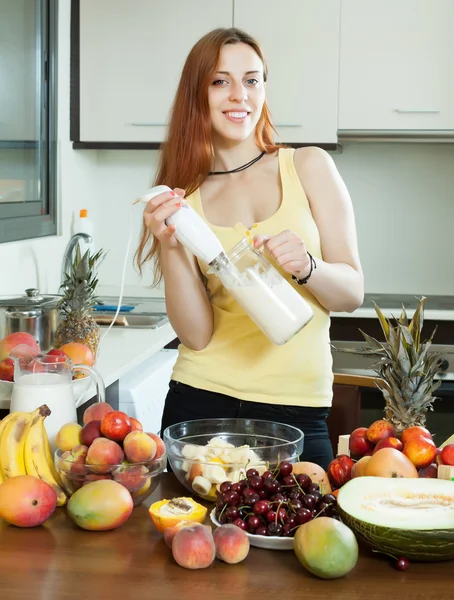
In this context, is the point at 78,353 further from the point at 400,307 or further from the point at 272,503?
the point at 400,307

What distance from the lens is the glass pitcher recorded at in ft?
4.49

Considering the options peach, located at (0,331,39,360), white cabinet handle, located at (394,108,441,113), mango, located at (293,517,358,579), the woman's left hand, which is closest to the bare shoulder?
the woman's left hand

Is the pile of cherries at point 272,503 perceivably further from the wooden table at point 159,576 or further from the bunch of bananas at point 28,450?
the bunch of bananas at point 28,450

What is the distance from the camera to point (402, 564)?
0.96 meters

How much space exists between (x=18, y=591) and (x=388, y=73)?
274 cm

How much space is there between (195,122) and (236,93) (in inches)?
5.3

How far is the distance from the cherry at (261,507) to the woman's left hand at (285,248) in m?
0.50

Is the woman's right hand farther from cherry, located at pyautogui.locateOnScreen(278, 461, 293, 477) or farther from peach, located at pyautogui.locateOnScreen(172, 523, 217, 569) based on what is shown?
peach, located at pyautogui.locateOnScreen(172, 523, 217, 569)

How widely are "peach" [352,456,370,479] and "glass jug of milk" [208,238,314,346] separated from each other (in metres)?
0.35

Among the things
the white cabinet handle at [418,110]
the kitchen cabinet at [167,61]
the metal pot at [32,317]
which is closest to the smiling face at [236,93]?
the metal pot at [32,317]

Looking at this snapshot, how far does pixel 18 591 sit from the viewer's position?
910 mm

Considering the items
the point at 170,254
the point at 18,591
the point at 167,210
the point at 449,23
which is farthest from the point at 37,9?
the point at 18,591

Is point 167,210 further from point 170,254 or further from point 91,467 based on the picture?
point 91,467

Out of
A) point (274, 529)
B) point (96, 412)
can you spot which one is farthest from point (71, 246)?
point (274, 529)
